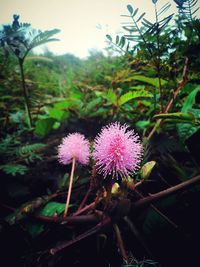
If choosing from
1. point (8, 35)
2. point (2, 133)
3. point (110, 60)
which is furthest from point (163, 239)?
point (110, 60)

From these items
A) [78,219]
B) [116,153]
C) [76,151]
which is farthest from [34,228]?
[116,153]

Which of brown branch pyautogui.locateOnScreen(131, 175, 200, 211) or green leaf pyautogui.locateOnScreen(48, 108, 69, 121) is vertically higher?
green leaf pyautogui.locateOnScreen(48, 108, 69, 121)

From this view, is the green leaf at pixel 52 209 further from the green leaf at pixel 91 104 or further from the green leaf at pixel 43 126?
the green leaf at pixel 91 104

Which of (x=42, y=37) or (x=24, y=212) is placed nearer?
(x=24, y=212)

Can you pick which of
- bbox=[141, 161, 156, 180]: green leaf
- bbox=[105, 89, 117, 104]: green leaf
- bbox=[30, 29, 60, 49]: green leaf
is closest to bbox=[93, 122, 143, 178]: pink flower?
bbox=[141, 161, 156, 180]: green leaf

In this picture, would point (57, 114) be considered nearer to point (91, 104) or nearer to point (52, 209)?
point (91, 104)

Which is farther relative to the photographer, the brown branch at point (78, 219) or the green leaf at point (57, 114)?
the green leaf at point (57, 114)

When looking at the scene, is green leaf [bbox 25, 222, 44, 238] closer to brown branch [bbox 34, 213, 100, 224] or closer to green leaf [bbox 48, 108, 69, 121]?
brown branch [bbox 34, 213, 100, 224]

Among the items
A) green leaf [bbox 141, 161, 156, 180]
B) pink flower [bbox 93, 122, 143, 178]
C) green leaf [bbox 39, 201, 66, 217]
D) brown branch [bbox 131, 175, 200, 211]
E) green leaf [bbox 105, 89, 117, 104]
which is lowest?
green leaf [bbox 39, 201, 66, 217]

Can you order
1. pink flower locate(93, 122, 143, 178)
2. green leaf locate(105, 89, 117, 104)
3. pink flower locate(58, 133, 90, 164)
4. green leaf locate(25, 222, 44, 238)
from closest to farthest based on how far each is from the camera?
pink flower locate(93, 122, 143, 178) < green leaf locate(25, 222, 44, 238) < pink flower locate(58, 133, 90, 164) < green leaf locate(105, 89, 117, 104)

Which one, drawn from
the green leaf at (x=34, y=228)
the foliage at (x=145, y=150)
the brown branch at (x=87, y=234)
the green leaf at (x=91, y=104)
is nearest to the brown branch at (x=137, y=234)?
the foliage at (x=145, y=150)

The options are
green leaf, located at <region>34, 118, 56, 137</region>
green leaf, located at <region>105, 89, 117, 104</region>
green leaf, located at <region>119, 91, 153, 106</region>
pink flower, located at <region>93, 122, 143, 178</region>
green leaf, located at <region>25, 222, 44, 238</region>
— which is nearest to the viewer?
pink flower, located at <region>93, 122, 143, 178</region>
